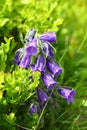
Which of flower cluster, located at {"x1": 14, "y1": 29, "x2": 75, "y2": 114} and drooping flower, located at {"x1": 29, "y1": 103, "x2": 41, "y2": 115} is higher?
flower cluster, located at {"x1": 14, "y1": 29, "x2": 75, "y2": 114}

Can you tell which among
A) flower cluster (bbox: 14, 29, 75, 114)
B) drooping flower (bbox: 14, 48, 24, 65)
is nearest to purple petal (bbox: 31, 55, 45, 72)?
flower cluster (bbox: 14, 29, 75, 114)

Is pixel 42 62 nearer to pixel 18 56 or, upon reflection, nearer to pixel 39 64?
pixel 39 64

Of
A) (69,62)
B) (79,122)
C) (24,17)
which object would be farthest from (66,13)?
(79,122)

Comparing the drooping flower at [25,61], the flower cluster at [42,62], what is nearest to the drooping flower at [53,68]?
the flower cluster at [42,62]

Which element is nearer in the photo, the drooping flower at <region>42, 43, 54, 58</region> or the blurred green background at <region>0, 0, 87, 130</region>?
the drooping flower at <region>42, 43, 54, 58</region>

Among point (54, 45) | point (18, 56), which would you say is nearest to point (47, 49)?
point (18, 56)

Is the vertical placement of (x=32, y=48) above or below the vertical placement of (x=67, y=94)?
above

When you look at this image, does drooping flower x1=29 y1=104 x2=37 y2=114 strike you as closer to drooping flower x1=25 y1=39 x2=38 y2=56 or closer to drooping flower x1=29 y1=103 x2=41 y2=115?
Answer: drooping flower x1=29 y1=103 x2=41 y2=115
